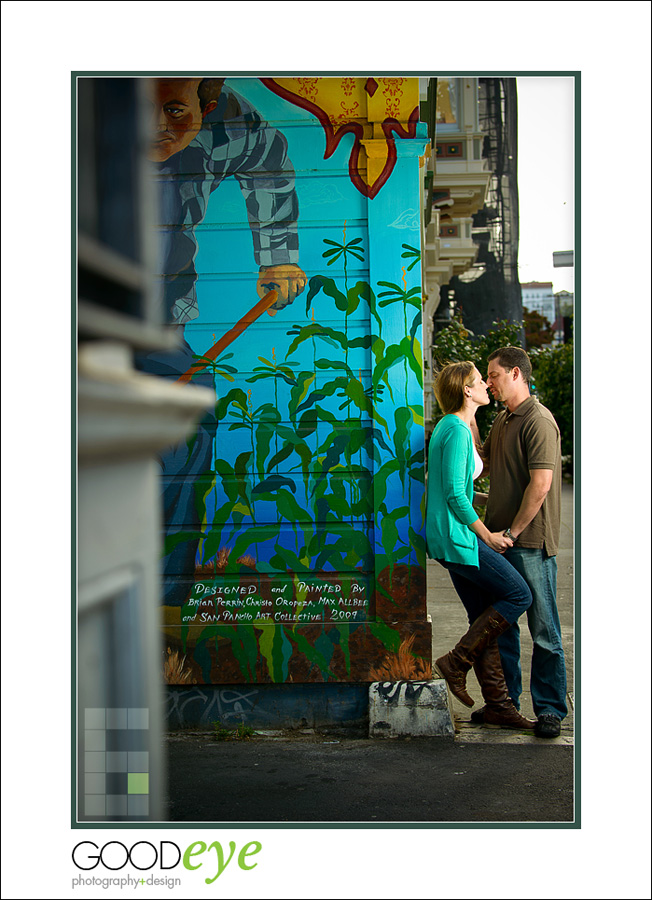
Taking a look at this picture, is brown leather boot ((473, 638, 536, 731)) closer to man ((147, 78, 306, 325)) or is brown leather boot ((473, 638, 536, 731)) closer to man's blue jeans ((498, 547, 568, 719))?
man's blue jeans ((498, 547, 568, 719))

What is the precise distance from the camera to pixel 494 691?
4.13 m

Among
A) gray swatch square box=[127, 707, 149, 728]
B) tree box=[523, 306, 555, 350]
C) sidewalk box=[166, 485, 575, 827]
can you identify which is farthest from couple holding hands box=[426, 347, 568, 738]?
tree box=[523, 306, 555, 350]

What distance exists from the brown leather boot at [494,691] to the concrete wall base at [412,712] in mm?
191

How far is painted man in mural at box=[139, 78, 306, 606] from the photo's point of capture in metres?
4.02

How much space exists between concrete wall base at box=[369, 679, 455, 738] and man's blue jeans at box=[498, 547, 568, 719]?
0.41m

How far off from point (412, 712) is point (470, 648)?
37cm

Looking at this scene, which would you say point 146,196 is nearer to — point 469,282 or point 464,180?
point 464,180

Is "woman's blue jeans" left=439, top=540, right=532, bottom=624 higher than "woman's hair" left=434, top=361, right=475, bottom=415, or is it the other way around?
"woman's hair" left=434, top=361, right=475, bottom=415

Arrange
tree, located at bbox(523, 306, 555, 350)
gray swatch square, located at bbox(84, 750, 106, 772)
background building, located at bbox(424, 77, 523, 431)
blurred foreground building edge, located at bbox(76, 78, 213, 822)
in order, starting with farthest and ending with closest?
tree, located at bbox(523, 306, 555, 350) < background building, located at bbox(424, 77, 523, 431) < gray swatch square, located at bbox(84, 750, 106, 772) < blurred foreground building edge, located at bbox(76, 78, 213, 822)

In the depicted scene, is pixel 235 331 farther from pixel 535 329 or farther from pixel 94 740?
pixel 535 329

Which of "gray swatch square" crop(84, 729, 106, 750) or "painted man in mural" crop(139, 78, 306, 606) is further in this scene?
"painted man in mural" crop(139, 78, 306, 606)

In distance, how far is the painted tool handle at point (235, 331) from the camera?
4059 mm

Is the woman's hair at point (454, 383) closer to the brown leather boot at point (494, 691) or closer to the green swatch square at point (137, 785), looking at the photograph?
the brown leather boot at point (494, 691)

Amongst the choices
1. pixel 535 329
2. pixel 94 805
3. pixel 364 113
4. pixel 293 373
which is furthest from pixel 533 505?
pixel 535 329
